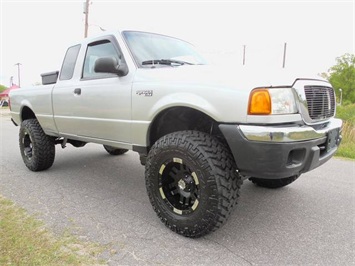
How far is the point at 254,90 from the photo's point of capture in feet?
6.74

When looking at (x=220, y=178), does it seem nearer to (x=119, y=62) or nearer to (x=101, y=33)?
(x=119, y=62)

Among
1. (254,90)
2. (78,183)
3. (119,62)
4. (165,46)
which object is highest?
(165,46)

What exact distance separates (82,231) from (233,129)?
1639mm

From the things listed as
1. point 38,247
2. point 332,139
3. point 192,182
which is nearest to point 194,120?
point 192,182

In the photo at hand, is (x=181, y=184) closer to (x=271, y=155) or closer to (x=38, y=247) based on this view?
(x=271, y=155)

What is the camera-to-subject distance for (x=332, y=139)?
8.16ft

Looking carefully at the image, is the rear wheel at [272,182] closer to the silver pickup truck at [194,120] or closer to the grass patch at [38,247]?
the silver pickup truck at [194,120]

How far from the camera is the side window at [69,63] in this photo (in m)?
3.82

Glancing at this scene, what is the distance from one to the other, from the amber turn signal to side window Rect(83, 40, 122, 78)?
1.69 m

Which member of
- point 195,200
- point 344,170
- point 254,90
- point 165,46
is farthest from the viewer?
point 344,170

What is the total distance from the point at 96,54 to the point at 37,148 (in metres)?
1.84

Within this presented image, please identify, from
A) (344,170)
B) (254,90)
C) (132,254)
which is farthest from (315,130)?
(344,170)

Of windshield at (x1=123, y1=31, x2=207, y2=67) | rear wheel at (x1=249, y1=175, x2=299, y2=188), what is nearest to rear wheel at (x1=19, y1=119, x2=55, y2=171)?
windshield at (x1=123, y1=31, x2=207, y2=67)

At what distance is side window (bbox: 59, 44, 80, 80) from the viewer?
3.82 m
